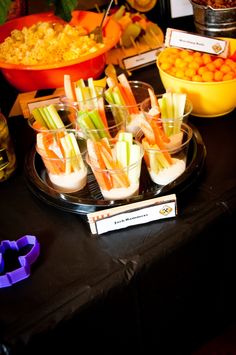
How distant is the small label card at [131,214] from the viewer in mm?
793

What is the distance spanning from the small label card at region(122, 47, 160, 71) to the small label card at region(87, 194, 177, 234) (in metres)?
0.71

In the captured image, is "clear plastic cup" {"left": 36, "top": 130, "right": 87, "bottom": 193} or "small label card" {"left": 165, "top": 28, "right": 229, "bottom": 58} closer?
"clear plastic cup" {"left": 36, "top": 130, "right": 87, "bottom": 193}

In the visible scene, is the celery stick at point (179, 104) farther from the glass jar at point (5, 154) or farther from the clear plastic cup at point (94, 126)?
the glass jar at point (5, 154)

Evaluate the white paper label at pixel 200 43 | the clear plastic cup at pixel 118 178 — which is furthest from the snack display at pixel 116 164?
the white paper label at pixel 200 43

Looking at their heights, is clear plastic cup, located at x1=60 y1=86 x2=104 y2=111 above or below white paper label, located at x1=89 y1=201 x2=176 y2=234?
above

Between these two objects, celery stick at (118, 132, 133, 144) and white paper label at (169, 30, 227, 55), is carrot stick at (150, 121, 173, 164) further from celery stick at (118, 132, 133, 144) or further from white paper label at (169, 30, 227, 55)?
white paper label at (169, 30, 227, 55)

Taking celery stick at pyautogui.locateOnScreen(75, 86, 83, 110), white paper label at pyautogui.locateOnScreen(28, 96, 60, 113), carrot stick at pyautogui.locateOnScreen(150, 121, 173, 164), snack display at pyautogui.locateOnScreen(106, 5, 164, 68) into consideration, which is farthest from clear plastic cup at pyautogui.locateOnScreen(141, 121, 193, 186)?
snack display at pyautogui.locateOnScreen(106, 5, 164, 68)

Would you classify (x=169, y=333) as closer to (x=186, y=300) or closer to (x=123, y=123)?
(x=186, y=300)

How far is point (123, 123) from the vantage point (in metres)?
0.97

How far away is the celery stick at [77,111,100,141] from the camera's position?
914mm

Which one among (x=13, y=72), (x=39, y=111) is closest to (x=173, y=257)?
(x=39, y=111)

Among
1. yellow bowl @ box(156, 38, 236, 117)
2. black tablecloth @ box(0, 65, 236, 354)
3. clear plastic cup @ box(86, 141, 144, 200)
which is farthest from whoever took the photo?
yellow bowl @ box(156, 38, 236, 117)

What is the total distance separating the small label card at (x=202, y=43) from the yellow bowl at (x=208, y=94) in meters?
0.12

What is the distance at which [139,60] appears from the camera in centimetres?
140
